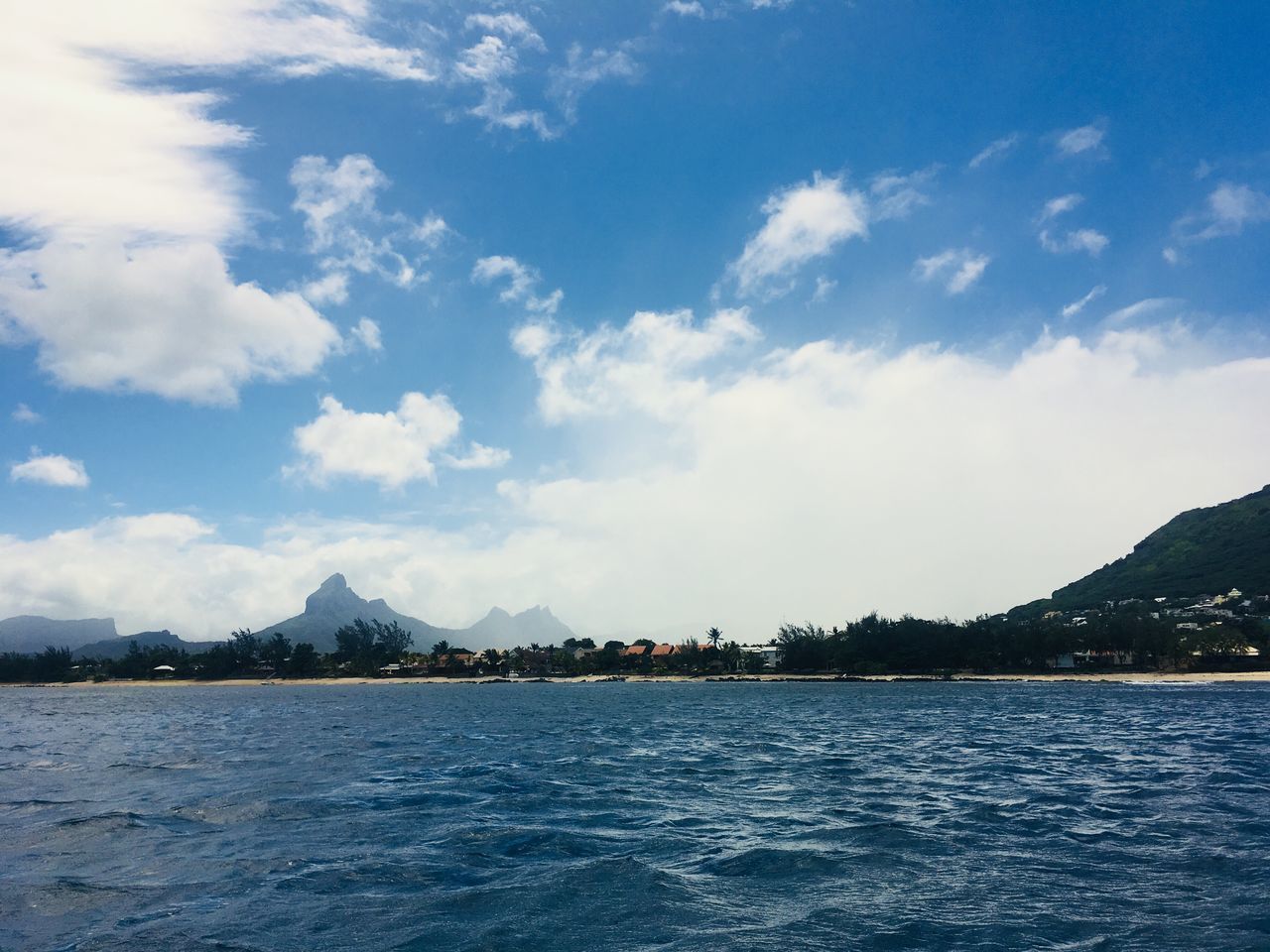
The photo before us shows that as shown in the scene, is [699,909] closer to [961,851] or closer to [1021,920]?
[1021,920]

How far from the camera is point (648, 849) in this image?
64.2 feet

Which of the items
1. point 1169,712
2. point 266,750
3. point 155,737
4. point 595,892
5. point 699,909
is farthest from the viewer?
point 1169,712

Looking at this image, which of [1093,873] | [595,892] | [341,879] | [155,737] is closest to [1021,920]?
[1093,873]

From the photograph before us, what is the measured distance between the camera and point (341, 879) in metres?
16.8

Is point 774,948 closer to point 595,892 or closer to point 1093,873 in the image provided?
point 595,892

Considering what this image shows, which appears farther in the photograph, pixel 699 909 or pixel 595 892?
pixel 595 892

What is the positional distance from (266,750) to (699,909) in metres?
38.5

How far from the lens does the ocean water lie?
44.3 feet

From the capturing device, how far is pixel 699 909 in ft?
48.2

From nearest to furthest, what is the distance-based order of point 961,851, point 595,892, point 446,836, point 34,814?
point 595,892
point 961,851
point 446,836
point 34,814

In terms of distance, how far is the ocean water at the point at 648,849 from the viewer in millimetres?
13516

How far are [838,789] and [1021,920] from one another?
15.5m

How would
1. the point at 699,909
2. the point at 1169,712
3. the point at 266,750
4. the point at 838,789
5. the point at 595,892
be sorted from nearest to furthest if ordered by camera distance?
the point at 699,909, the point at 595,892, the point at 838,789, the point at 266,750, the point at 1169,712

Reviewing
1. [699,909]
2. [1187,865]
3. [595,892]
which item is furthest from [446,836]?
[1187,865]
